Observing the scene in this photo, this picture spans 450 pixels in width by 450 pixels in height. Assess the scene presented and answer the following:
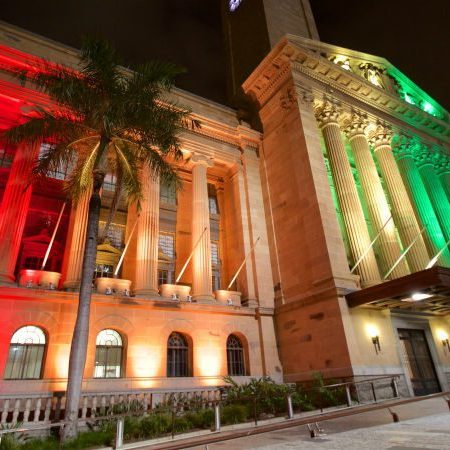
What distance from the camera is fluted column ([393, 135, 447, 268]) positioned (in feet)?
76.7

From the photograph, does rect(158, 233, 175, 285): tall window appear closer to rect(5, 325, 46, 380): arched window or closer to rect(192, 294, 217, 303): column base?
rect(192, 294, 217, 303): column base

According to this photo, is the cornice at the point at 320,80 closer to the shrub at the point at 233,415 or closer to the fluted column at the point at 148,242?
the fluted column at the point at 148,242

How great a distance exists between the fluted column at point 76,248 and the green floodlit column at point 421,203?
69.5 ft

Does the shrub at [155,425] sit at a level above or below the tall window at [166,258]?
below

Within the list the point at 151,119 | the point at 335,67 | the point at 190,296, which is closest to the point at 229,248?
the point at 190,296

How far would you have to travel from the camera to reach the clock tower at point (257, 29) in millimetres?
32812

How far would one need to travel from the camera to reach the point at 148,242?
19.5m

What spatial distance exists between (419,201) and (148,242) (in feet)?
62.4

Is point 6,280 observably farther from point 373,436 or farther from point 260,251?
point 373,436

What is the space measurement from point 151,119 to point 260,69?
48.3ft

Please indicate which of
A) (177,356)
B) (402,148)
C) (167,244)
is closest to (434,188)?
(402,148)

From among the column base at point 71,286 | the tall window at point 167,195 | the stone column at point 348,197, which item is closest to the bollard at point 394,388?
the stone column at point 348,197

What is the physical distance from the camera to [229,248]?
24.1 metres

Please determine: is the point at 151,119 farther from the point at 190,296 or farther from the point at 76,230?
the point at 190,296
